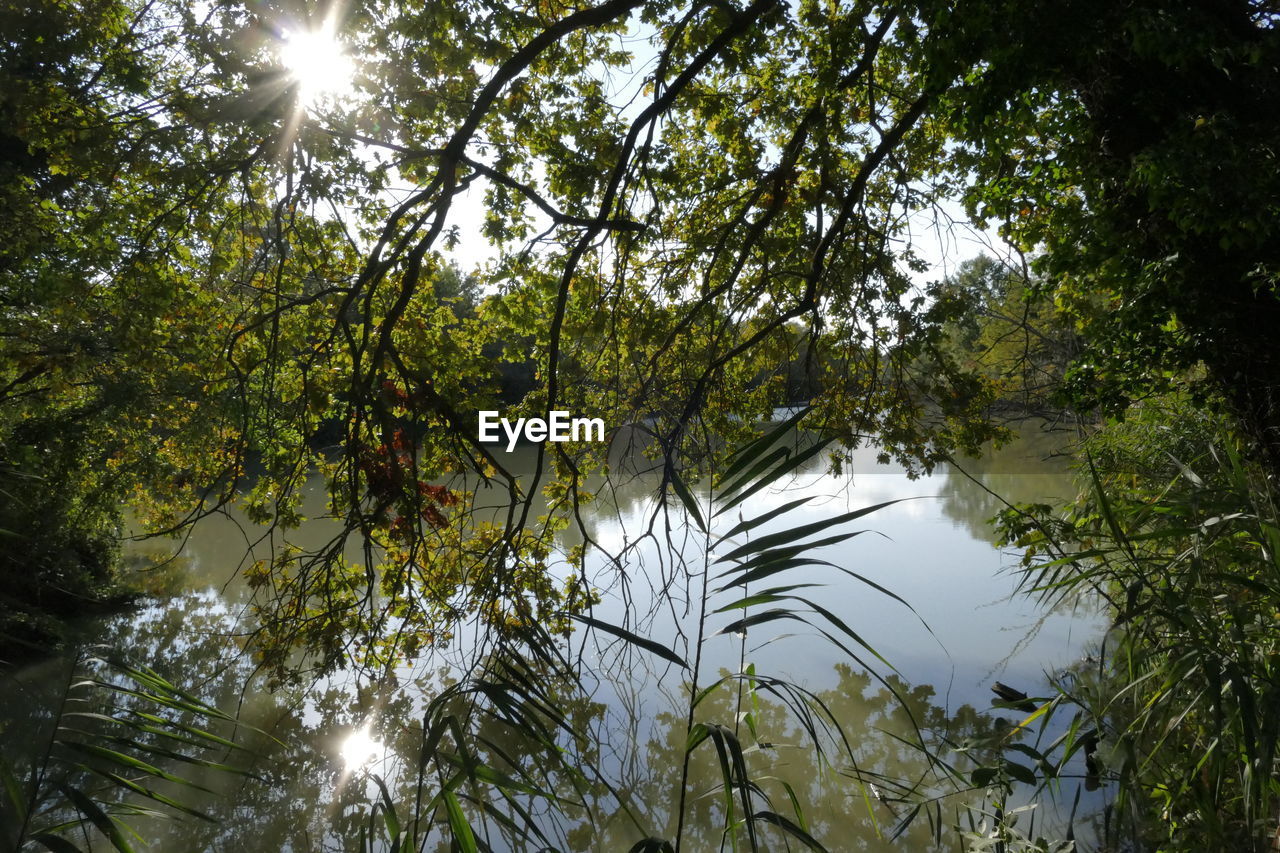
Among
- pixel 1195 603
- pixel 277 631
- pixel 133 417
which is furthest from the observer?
pixel 133 417

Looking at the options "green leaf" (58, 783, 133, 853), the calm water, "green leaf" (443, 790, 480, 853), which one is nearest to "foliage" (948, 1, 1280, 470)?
the calm water

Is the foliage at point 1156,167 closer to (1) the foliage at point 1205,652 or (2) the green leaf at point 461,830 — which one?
(1) the foliage at point 1205,652

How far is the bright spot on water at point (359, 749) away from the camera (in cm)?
495

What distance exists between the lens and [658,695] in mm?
5789

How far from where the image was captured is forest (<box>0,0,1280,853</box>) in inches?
Result: 79.4

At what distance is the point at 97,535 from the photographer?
8.02 metres

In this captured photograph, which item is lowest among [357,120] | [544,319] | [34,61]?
[544,319]

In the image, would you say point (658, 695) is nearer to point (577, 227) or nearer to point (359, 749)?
point (359, 749)

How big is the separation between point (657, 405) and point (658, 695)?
10.1 ft

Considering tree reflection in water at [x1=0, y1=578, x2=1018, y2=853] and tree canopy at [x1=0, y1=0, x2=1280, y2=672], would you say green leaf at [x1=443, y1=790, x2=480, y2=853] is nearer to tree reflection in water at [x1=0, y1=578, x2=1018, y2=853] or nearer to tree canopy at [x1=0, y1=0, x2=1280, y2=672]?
tree canopy at [x1=0, y1=0, x2=1280, y2=672]

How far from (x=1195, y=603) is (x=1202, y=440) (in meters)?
1.80

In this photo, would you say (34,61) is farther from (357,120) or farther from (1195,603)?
(1195,603)

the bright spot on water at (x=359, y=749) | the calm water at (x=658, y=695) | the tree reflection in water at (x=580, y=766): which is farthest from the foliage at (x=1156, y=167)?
the bright spot on water at (x=359, y=749)

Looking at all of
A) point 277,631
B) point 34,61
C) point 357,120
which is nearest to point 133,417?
point 34,61
